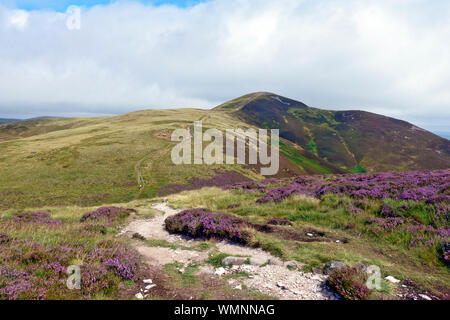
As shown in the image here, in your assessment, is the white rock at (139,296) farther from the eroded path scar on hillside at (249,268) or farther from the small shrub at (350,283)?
the small shrub at (350,283)

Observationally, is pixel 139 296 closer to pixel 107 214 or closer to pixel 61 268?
pixel 61 268

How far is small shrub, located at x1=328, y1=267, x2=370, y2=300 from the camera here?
570 cm

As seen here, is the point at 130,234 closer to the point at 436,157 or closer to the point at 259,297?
the point at 259,297

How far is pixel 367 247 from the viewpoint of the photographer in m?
9.41

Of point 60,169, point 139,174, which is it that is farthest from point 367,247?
point 60,169

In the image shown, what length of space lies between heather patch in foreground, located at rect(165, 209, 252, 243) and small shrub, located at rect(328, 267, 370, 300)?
4.44 meters

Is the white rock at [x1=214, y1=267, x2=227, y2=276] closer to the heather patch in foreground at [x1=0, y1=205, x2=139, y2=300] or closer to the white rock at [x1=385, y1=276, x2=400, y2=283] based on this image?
the heather patch in foreground at [x1=0, y1=205, x2=139, y2=300]

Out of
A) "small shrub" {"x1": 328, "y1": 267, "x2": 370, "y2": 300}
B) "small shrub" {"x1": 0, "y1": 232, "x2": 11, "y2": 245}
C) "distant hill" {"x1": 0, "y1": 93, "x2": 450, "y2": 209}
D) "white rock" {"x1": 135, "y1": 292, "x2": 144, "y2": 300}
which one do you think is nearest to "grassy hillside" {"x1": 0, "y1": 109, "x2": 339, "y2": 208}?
"distant hill" {"x1": 0, "y1": 93, "x2": 450, "y2": 209}

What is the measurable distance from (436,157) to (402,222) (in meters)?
170

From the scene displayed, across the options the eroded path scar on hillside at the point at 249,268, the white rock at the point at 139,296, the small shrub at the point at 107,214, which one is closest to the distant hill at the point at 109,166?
the small shrub at the point at 107,214

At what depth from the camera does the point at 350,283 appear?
19.7ft

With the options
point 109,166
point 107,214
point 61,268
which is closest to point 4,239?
point 61,268

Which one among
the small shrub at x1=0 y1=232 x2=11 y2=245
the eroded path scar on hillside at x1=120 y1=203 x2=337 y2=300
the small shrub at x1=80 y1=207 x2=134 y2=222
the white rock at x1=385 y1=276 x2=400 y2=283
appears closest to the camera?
the eroded path scar on hillside at x1=120 y1=203 x2=337 y2=300

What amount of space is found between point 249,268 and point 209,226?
14.1ft
